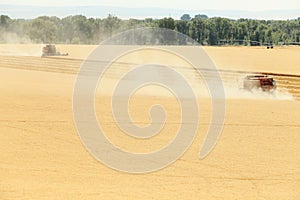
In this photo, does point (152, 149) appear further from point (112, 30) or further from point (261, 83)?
point (112, 30)

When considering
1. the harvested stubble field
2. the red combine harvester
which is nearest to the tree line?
the red combine harvester

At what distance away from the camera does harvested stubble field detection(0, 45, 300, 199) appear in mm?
9477

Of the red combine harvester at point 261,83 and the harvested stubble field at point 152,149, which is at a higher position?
the red combine harvester at point 261,83

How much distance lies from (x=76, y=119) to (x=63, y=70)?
22.6 m

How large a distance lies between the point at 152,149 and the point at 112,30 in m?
94.0

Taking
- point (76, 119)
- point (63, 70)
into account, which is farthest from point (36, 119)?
point (63, 70)

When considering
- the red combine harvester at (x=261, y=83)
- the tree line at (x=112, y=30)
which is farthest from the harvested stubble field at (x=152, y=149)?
the tree line at (x=112, y=30)

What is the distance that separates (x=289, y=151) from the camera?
12.7 meters

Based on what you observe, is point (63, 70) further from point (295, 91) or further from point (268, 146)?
point (268, 146)

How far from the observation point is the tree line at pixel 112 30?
100 meters

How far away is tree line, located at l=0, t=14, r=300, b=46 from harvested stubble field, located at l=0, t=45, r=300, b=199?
7381cm

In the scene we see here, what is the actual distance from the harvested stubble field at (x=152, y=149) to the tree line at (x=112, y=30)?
73.8m

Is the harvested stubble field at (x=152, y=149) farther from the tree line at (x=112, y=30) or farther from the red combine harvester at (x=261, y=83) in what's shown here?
the tree line at (x=112, y=30)

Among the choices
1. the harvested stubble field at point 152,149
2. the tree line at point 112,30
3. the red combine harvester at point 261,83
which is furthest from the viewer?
the tree line at point 112,30
